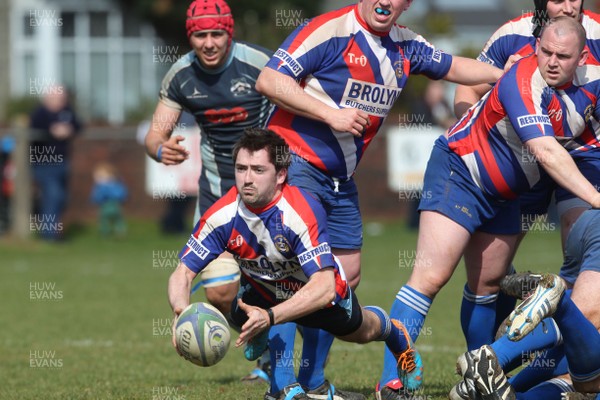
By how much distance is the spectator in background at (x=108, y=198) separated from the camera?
782 inches

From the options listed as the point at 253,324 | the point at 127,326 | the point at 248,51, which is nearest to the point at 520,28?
the point at 248,51

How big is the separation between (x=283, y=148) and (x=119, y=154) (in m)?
15.7

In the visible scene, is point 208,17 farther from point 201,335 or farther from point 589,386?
point 589,386

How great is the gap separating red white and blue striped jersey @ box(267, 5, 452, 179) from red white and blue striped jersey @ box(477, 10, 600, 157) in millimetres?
573

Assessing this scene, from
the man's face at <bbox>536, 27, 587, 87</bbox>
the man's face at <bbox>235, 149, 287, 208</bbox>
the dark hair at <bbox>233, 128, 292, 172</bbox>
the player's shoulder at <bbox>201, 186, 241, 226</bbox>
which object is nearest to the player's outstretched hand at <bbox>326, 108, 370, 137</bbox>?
the dark hair at <bbox>233, 128, 292, 172</bbox>

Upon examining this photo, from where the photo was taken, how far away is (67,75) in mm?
30531

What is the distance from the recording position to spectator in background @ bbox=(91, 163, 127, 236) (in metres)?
19.9

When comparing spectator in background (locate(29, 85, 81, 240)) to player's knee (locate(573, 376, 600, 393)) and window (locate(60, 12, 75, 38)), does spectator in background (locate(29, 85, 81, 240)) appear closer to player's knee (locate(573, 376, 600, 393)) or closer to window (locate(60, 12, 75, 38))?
window (locate(60, 12, 75, 38))

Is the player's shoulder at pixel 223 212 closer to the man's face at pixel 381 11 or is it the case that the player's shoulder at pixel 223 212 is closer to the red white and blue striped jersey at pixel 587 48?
the man's face at pixel 381 11

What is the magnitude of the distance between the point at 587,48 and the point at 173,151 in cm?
260

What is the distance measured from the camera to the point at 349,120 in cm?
620

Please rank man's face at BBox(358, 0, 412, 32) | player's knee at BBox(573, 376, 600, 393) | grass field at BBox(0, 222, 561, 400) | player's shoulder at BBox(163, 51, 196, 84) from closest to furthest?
player's knee at BBox(573, 376, 600, 393), man's face at BBox(358, 0, 412, 32), grass field at BBox(0, 222, 561, 400), player's shoulder at BBox(163, 51, 196, 84)

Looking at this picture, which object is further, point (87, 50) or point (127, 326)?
point (87, 50)

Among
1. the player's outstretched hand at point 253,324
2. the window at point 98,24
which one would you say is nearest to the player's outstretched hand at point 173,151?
the player's outstretched hand at point 253,324
